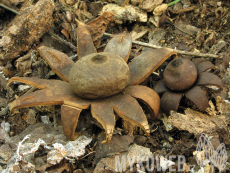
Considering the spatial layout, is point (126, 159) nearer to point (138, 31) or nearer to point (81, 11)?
point (138, 31)

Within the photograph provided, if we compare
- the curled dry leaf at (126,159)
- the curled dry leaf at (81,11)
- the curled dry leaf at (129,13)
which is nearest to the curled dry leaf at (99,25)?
the curled dry leaf at (129,13)

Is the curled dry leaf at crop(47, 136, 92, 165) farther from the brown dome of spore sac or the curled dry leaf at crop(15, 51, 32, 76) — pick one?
the curled dry leaf at crop(15, 51, 32, 76)

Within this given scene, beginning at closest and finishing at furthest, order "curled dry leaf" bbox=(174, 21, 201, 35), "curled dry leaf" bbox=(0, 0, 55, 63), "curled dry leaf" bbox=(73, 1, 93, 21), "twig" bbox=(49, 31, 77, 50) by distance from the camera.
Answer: "curled dry leaf" bbox=(0, 0, 55, 63) < "twig" bbox=(49, 31, 77, 50) < "curled dry leaf" bbox=(174, 21, 201, 35) < "curled dry leaf" bbox=(73, 1, 93, 21)

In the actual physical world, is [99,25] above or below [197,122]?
above

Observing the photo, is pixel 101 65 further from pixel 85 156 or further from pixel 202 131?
pixel 202 131

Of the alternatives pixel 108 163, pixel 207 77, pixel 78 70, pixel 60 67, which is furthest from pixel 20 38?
pixel 207 77

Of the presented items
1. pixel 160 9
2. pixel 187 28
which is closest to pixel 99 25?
pixel 160 9

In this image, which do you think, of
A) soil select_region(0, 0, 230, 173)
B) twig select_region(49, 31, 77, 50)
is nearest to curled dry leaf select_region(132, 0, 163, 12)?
soil select_region(0, 0, 230, 173)

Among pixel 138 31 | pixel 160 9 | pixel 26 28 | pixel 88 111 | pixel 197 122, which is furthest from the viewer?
pixel 138 31
